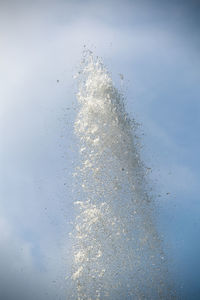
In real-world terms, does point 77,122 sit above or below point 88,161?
above

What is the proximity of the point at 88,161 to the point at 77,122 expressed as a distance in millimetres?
3740

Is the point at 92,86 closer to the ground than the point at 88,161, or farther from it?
farther from it

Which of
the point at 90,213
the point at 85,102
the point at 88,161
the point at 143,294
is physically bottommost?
the point at 143,294

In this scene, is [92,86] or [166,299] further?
[92,86]

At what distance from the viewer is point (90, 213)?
1282 inches

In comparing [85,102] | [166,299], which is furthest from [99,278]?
[85,102]

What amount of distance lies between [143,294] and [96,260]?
4711mm

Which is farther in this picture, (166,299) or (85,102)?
(85,102)

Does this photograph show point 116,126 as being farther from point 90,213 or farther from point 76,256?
point 76,256

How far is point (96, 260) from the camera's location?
104 ft

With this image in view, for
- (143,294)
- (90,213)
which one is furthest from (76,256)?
(143,294)

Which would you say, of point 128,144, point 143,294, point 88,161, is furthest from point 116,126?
point 143,294

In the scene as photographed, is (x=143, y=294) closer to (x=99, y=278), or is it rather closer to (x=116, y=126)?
Answer: (x=99, y=278)

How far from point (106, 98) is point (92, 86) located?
171cm
